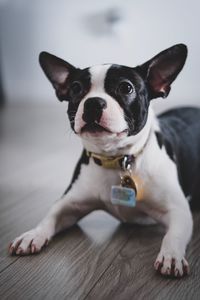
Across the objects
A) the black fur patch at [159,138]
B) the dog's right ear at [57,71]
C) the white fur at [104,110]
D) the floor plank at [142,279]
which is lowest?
the floor plank at [142,279]

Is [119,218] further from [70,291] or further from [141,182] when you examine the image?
[70,291]

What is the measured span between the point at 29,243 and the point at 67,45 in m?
3.71

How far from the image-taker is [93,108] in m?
1.26

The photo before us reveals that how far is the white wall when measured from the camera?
414cm

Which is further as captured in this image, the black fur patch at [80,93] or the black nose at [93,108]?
the black fur patch at [80,93]

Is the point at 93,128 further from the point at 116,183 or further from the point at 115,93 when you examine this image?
the point at 116,183

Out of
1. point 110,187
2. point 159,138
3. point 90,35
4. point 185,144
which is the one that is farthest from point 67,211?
point 90,35

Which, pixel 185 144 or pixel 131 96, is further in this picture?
pixel 185 144

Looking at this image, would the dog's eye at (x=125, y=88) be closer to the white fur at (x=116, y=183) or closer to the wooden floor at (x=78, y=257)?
the white fur at (x=116, y=183)

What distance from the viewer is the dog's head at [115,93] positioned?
127 cm

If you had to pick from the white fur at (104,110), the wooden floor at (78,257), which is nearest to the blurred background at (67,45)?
the wooden floor at (78,257)

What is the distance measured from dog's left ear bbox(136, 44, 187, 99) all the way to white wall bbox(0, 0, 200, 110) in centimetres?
266

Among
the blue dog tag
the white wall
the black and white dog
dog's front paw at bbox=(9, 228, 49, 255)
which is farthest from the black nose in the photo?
the white wall

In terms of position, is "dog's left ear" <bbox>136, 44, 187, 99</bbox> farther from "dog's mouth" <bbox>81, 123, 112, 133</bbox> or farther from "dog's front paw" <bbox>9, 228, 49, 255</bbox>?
"dog's front paw" <bbox>9, 228, 49, 255</bbox>
